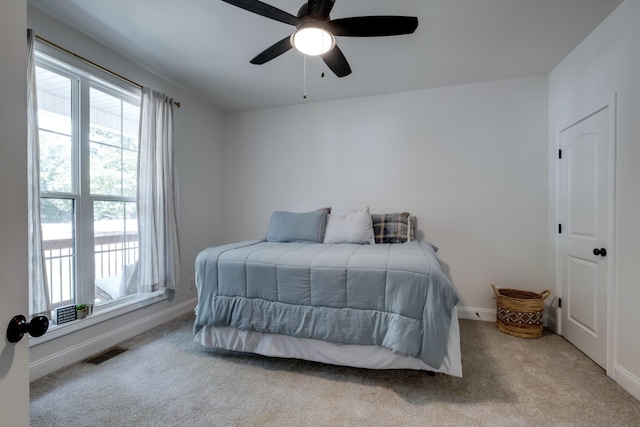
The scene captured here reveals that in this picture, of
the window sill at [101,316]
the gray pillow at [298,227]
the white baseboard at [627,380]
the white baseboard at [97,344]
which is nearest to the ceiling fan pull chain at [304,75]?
the gray pillow at [298,227]

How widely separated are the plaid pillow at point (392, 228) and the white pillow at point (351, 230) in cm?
10

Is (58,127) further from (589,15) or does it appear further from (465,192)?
(589,15)

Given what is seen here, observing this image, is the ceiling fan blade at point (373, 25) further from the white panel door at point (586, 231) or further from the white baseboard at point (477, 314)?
the white baseboard at point (477, 314)

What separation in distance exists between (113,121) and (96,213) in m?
0.84

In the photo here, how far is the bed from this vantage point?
1.67 m

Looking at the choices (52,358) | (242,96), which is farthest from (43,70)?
(52,358)

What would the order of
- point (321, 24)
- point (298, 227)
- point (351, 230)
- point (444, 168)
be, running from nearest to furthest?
point (321, 24)
point (351, 230)
point (298, 227)
point (444, 168)

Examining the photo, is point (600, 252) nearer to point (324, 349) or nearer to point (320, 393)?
point (324, 349)

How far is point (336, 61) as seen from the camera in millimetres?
1946

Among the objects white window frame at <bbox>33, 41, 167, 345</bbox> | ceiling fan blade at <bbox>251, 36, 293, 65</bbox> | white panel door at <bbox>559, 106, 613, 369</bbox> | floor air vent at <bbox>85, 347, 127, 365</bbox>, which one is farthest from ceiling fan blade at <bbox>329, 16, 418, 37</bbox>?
floor air vent at <bbox>85, 347, 127, 365</bbox>

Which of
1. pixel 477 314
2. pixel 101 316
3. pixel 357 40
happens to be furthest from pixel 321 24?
pixel 477 314

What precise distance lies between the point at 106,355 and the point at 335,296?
192 cm

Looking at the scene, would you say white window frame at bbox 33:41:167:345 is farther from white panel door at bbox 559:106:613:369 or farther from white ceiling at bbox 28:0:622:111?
white panel door at bbox 559:106:613:369

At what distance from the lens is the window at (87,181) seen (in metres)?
2.01
